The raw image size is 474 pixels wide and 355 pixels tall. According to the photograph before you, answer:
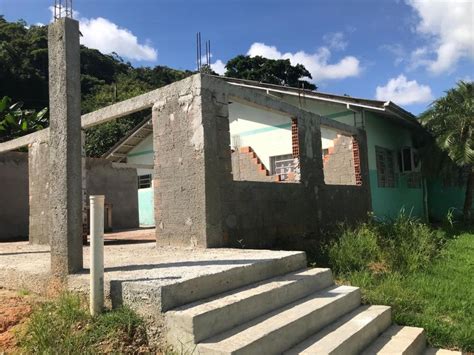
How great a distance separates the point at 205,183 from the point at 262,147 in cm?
926

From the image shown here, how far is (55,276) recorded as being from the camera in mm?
4875

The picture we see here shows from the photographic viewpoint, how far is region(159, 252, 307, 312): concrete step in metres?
3.91

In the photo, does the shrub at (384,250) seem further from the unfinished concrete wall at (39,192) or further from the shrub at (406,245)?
the unfinished concrete wall at (39,192)

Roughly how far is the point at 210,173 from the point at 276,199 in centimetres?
211

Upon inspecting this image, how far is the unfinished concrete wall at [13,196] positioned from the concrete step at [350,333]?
11.2 metres

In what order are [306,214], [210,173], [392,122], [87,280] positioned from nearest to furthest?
[87,280]
[210,173]
[306,214]
[392,122]

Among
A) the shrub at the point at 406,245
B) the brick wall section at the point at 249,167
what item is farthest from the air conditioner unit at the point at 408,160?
the shrub at the point at 406,245

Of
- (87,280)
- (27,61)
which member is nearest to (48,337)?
(87,280)

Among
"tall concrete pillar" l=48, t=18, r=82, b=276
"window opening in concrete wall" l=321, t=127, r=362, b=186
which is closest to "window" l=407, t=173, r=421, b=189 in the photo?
"window opening in concrete wall" l=321, t=127, r=362, b=186

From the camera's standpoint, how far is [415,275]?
747 cm

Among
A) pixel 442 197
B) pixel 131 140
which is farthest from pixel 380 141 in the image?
pixel 131 140

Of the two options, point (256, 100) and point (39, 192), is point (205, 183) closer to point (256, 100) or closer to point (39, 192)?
point (256, 100)

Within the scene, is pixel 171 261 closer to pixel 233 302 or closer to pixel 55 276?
pixel 55 276

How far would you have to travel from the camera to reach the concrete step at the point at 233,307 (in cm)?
361
